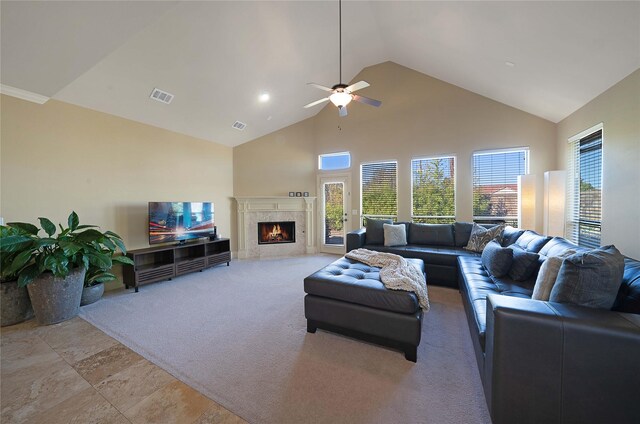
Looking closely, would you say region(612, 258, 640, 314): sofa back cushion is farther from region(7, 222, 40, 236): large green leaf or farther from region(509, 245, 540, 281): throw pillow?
region(7, 222, 40, 236): large green leaf

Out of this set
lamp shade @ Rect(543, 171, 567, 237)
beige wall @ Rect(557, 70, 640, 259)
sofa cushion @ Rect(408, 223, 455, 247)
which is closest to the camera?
beige wall @ Rect(557, 70, 640, 259)

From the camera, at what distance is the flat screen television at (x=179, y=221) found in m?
4.03

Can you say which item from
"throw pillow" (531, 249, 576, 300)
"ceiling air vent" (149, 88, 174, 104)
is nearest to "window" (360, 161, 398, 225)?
"throw pillow" (531, 249, 576, 300)

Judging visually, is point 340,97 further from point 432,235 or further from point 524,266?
point 432,235

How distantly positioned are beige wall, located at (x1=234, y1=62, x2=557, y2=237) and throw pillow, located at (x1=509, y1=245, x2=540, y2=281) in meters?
2.57

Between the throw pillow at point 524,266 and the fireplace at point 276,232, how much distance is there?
4.50 m

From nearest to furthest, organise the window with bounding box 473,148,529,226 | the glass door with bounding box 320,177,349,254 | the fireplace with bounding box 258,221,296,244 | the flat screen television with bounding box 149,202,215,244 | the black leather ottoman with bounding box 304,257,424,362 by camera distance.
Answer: the black leather ottoman with bounding box 304,257,424,362 → the flat screen television with bounding box 149,202,215,244 → the window with bounding box 473,148,529,226 → the fireplace with bounding box 258,221,296,244 → the glass door with bounding box 320,177,349,254

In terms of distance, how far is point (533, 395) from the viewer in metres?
1.24

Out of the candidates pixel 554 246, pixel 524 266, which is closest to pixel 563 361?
pixel 524 266

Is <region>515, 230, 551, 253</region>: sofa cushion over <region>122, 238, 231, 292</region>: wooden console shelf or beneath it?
over

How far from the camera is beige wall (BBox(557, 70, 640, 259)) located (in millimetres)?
2373

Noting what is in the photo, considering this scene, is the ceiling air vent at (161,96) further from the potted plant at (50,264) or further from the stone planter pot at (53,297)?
the stone planter pot at (53,297)

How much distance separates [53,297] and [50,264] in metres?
0.41

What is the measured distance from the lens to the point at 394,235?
4398 millimetres
